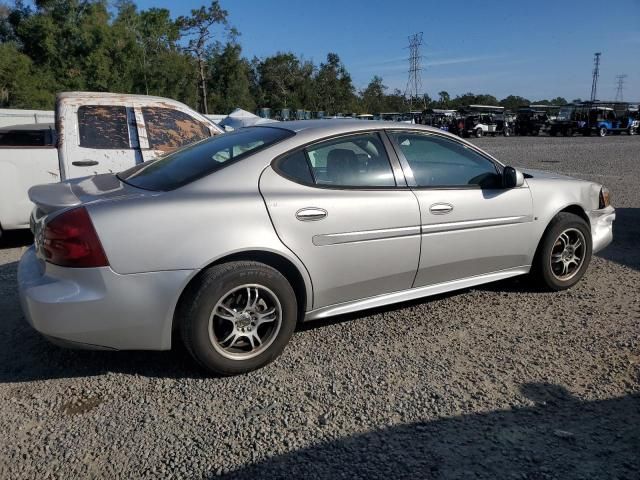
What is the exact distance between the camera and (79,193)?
3.20 meters

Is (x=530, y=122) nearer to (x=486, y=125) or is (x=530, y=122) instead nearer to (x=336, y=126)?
(x=486, y=125)

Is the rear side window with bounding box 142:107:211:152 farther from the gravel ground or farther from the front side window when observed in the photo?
the front side window

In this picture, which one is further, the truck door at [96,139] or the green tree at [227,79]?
the green tree at [227,79]

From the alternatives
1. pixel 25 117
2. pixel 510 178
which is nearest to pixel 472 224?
pixel 510 178

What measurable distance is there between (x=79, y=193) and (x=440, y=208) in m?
2.38

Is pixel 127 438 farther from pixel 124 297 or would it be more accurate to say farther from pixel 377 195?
pixel 377 195

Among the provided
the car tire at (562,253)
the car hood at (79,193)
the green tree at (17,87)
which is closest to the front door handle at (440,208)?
the car tire at (562,253)

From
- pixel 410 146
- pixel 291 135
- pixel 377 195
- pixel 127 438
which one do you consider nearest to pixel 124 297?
pixel 127 438

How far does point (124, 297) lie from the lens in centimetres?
281

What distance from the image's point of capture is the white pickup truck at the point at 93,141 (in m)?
5.57

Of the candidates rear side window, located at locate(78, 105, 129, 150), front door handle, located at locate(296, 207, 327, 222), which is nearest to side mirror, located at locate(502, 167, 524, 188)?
front door handle, located at locate(296, 207, 327, 222)

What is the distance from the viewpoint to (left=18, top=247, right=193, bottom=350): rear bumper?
2773mm

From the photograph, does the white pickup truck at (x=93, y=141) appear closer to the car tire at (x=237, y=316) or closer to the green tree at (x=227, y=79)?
the car tire at (x=237, y=316)

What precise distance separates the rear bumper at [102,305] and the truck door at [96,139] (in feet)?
9.48
